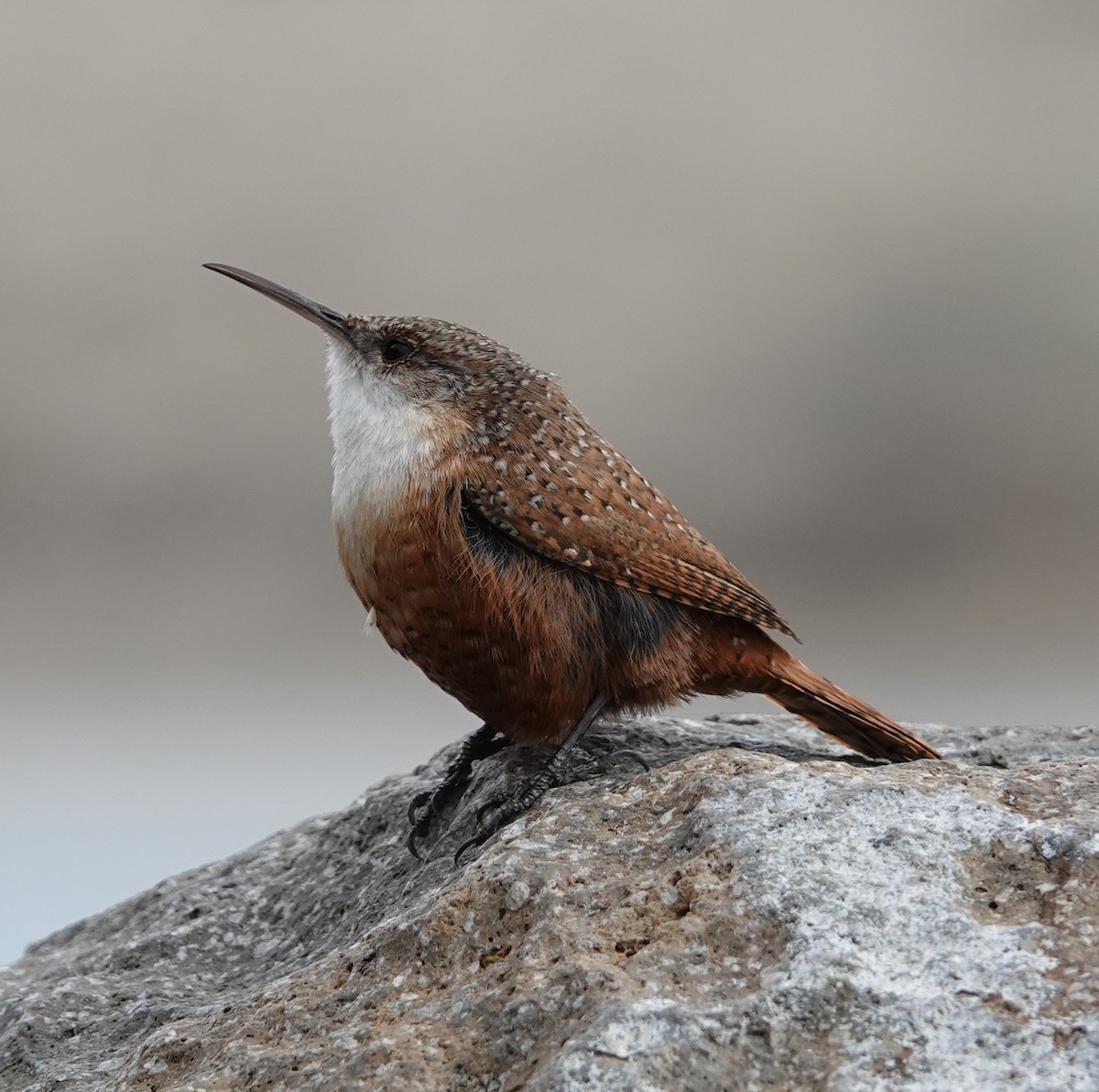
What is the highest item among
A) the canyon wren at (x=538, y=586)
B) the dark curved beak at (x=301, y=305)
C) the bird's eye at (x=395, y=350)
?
the dark curved beak at (x=301, y=305)

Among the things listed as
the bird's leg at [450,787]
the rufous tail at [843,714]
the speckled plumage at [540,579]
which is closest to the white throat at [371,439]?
the speckled plumage at [540,579]

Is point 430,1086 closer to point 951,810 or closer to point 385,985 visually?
point 385,985

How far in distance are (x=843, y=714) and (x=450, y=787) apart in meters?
1.06

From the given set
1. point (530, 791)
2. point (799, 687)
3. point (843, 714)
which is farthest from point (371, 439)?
point (843, 714)

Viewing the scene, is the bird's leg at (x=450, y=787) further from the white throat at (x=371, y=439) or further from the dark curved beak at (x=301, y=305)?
the dark curved beak at (x=301, y=305)

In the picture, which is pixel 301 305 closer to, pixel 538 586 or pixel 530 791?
pixel 538 586

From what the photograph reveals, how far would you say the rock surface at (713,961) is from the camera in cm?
198

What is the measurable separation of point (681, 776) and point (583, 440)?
1.26 meters

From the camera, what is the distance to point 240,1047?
2.35 metres

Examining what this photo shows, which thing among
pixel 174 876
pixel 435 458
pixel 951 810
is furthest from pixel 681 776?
pixel 174 876

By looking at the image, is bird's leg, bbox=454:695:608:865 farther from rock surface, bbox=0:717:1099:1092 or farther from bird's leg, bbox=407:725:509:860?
bird's leg, bbox=407:725:509:860

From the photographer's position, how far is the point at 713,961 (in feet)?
7.16

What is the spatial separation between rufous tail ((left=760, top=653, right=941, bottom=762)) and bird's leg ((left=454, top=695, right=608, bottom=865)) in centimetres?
52

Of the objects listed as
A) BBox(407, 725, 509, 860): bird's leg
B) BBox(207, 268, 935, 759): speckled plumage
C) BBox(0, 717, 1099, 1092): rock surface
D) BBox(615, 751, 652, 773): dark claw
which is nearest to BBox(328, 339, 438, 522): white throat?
BBox(207, 268, 935, 759): speckled plumage
